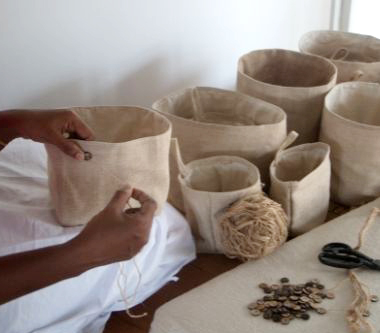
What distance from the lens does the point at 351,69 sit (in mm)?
1051

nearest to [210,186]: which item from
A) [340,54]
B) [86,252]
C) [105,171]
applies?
[105,171]

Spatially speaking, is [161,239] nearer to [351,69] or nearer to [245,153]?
[245,153]

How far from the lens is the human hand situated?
2.19 ft

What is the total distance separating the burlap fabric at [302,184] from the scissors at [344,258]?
77mm

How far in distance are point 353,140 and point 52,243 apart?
496mm

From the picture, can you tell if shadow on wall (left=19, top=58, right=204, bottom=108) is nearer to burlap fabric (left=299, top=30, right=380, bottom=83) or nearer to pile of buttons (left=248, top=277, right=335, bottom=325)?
burlap fabric (left=299, top=30, right=380, bottom=83)

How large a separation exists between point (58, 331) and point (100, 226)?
21cm

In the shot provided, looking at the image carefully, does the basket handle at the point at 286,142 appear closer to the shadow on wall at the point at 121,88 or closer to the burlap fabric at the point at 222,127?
the burlap fabric at the point at 222,127

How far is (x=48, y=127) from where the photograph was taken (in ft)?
2.24

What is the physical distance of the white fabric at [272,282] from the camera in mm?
645

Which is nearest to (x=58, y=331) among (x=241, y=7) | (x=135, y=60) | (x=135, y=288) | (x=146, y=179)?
(x=135, y=288)

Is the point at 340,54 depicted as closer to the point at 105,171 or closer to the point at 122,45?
the point at 122,45

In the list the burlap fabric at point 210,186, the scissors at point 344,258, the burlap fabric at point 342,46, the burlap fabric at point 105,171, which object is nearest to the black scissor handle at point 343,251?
the scissors at point 344,258

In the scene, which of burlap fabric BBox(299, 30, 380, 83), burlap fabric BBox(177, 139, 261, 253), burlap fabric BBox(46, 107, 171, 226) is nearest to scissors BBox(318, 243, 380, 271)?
burlap fabric BBox(177, 139, 261, 253)
